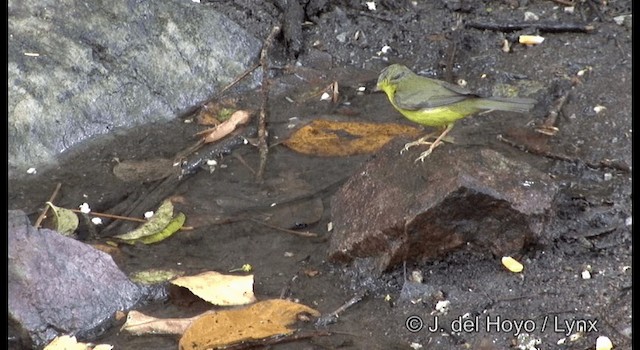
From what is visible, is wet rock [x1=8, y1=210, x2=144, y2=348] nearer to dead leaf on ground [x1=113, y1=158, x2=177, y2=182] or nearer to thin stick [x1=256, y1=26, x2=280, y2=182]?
dead leaf on ground [x1=113, y1=158, x2=177, y2=182]

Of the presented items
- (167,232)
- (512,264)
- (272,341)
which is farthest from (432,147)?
(167,232)

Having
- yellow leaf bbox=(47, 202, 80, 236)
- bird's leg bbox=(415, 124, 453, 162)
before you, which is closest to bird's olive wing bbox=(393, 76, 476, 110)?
bird's leg bbox=(415, 124, 453, 162)

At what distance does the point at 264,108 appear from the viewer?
712 cm

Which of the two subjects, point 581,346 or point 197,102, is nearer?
point 581,346

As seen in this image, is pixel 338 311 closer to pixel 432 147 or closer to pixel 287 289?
pixel 287 289

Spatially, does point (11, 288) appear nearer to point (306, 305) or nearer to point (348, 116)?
point (306, 305)

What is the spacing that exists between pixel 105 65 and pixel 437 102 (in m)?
2.53

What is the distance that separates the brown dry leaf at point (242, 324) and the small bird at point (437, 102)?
3.86 ft

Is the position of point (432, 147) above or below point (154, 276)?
above

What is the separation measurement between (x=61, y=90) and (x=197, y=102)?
3.12 feet

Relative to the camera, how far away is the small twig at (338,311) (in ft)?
16.6

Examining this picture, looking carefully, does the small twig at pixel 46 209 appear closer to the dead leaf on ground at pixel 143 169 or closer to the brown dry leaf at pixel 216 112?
the dead leaf on ground at pixel 143 169

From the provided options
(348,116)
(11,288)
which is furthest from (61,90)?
(11,288)

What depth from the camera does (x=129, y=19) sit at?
7.52 meters
